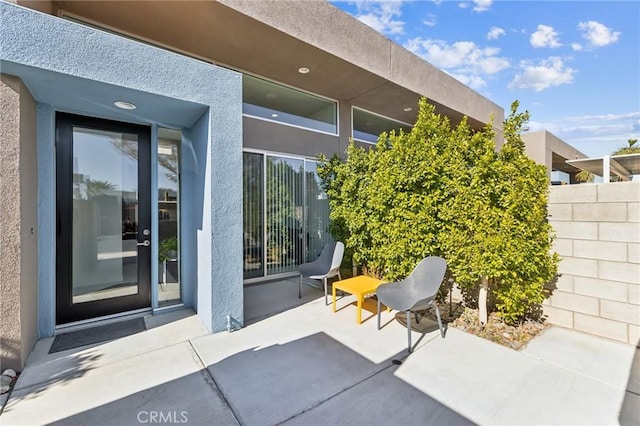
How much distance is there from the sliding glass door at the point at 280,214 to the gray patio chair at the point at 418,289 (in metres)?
3.33

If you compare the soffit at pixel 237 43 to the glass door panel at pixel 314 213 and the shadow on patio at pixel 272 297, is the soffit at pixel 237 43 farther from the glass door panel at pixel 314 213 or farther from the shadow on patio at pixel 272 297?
the shadow on patio at pixel 272 297

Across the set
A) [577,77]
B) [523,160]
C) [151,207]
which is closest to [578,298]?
[523,160]

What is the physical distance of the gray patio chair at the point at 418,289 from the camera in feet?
11.1

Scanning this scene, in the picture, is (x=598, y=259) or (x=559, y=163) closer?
(x=598, y=259)

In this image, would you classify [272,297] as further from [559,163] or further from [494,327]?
[559,163]

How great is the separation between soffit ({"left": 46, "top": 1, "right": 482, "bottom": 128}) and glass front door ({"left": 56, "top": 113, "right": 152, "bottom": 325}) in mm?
2032

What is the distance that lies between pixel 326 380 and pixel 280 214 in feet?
14.3

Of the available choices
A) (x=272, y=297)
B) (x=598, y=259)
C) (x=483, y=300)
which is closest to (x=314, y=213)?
(x=272, y=297)

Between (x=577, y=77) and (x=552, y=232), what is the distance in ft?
28.7

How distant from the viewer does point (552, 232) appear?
384 cm

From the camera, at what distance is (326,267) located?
5414 millimetres

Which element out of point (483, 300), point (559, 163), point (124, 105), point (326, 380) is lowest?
point (326, 380)

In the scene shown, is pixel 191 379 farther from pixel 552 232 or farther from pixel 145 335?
pixel 552 232

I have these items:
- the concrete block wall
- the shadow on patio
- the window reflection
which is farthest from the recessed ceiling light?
the concrete block wall
